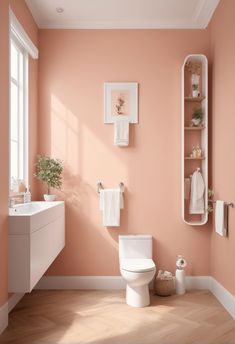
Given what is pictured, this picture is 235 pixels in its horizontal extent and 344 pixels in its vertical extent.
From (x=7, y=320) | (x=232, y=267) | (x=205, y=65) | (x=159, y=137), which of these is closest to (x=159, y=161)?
(x=159, y=137)

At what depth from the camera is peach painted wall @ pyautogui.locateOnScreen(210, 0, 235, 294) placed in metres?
2.98

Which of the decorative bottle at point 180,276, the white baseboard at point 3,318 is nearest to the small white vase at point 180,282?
the decorative bottle at point 180,276

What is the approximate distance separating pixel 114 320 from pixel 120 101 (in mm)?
2153

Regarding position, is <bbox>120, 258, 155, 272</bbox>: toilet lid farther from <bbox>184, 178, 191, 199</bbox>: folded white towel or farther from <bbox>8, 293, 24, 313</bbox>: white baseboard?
<bbox>8, 293, 24, 313</bbox>: white baseboard

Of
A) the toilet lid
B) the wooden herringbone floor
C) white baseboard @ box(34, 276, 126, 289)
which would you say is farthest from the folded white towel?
white baseboard @ box(34, 276, 126, 289)

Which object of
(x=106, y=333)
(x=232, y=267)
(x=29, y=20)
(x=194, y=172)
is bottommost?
(x=106, y=333)

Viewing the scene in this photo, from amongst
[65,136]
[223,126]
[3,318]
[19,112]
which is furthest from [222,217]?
[19,112]

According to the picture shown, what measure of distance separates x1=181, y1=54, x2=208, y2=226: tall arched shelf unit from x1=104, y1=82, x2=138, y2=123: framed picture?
0.51m

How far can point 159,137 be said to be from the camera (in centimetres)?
377

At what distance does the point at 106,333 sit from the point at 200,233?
1.58 metres

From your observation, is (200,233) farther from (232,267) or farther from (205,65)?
(205,65)

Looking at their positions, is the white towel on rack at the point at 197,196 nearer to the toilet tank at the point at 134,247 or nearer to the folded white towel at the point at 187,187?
the folded white towel at the point at 187,187

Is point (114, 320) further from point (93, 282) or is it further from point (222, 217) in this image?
point (222, 217)

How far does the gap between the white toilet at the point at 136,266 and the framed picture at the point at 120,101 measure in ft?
4.15
